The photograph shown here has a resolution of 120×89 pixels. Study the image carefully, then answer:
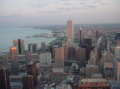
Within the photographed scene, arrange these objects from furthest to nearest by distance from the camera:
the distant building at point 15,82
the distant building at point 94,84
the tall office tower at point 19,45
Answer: the tall office tower at point 19,45 → the distant building at point 15,82 → the distant building at point 94,84

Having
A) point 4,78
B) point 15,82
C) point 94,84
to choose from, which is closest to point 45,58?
point 15,82

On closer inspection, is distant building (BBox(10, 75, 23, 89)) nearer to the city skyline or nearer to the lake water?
the lake water

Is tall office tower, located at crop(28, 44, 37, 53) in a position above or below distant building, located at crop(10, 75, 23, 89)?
above

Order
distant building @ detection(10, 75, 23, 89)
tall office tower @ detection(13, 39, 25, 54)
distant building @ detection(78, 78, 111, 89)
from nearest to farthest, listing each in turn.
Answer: distant building @ detection(78, 78, 111, 89) → distant building @ detection(10, 75, 23, 89) → tall office tower @ detection(13, 39, 25, 54)

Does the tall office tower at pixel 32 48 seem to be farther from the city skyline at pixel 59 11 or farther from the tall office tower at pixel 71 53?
the tall office tower at pixel 71 53

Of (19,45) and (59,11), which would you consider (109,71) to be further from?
(19,45)

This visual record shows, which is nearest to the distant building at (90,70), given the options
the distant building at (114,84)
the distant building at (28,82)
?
the distant building at (114,84)

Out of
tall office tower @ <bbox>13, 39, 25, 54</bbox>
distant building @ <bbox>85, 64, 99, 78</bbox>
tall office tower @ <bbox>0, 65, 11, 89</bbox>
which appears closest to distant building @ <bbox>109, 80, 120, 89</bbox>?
distant building @ <bbox>85, 64, 99, 78</bbox>

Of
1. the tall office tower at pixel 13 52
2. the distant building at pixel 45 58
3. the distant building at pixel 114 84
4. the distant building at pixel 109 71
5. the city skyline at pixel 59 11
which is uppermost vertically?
the city skyline at pixel 59 11
